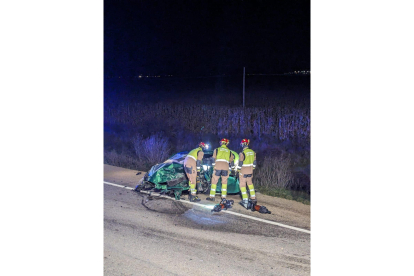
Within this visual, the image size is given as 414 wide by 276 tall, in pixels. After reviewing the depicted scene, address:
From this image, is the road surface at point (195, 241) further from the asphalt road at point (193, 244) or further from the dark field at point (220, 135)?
the dark field at point (220, 135)

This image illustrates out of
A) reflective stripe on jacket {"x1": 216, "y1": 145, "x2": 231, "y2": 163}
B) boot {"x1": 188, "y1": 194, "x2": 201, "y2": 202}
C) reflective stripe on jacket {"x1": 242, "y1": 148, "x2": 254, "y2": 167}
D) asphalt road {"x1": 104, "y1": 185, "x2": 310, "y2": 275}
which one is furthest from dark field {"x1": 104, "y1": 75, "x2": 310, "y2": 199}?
asphalt road {"x1": 104, "y1": 185, "x2": 310, "y2": 275}

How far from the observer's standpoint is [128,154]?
46.9 feet

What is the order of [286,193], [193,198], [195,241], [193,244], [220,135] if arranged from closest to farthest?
1. [193,244]
2. [195,241]
3. [193,198]
4. [286,193]
5. [220,135]

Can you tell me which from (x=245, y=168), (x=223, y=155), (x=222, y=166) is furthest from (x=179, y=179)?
(x=245, y=168)

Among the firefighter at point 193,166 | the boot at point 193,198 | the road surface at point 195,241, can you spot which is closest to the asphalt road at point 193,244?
the road surface at point 195,241

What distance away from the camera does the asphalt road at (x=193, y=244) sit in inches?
215

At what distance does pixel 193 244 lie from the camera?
628cm

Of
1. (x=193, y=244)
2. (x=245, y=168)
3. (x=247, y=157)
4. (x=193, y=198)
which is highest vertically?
(x=247, y=157)

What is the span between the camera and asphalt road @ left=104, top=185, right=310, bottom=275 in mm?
5465

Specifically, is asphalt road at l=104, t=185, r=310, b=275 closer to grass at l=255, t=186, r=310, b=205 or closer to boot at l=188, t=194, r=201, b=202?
boot at l=188, t=194, r=201, b=202

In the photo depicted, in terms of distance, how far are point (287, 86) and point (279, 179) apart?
39.8 metres

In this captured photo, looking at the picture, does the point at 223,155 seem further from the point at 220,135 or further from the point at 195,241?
the point at 220,135

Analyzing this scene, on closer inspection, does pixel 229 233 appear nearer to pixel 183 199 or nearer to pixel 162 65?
pixel 183 199

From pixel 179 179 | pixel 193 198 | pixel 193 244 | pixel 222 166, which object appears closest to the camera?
pixel 193 244
